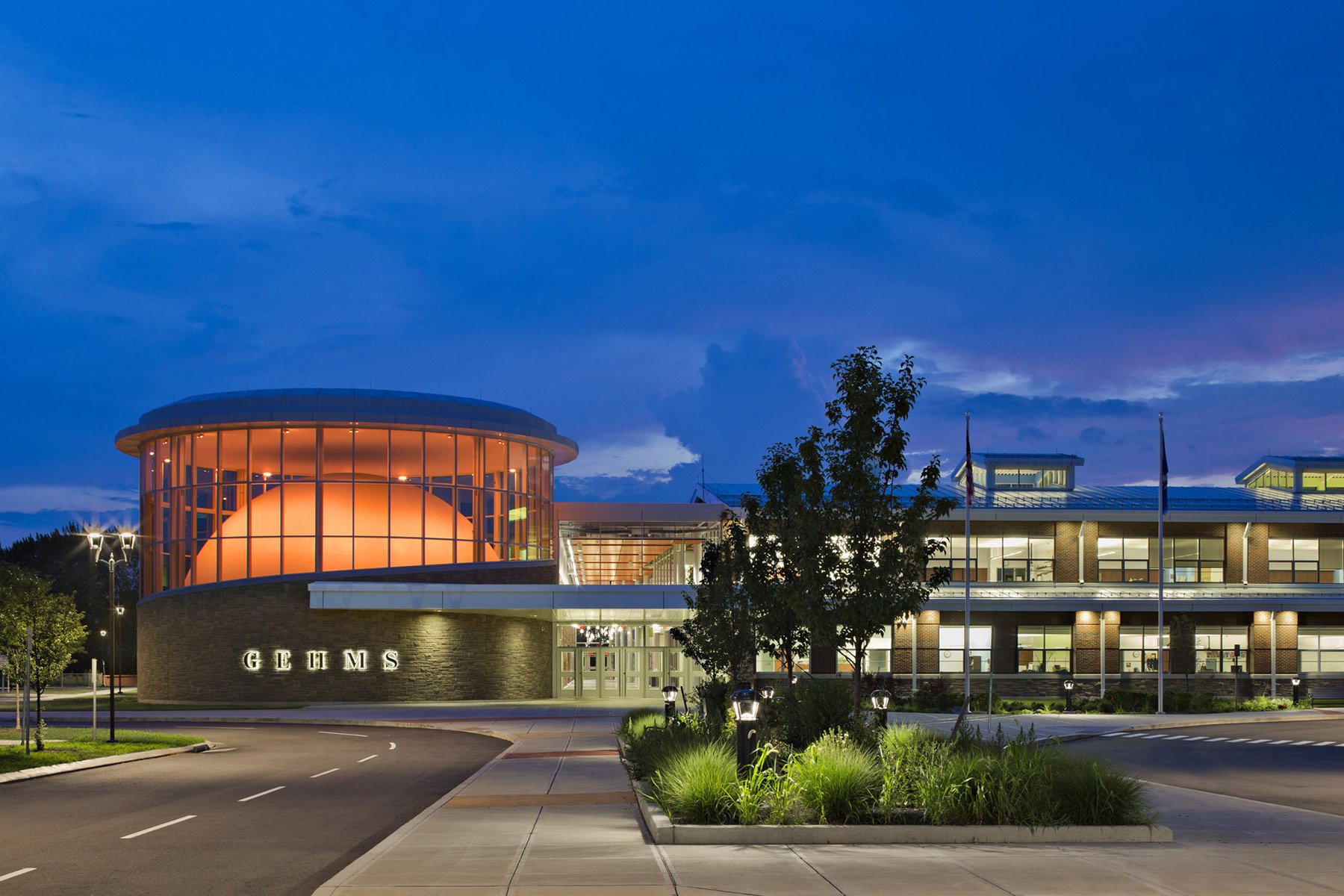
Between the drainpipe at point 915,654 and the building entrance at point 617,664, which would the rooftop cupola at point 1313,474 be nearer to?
the drainpipe at point 915,654

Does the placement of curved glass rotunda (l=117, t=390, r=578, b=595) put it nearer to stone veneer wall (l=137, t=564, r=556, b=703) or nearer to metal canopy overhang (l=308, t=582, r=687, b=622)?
stone veneer wall (l=137, t=564, r=556, b=703)

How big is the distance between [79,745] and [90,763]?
17.0ft

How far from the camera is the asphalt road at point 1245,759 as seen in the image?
22.1 metres

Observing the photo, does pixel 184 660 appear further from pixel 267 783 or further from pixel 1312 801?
pixel 1312 801

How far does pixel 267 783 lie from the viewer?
2345cm

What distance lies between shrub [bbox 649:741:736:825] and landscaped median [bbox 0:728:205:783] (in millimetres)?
14861

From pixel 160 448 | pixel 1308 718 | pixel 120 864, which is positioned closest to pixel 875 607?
pixel 120 864

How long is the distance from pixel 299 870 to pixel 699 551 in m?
50.0

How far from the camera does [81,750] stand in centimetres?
3034

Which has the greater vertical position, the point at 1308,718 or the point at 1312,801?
the point at 1312,801

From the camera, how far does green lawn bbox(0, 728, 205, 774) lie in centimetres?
2738

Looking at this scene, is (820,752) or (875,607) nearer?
(820,752)

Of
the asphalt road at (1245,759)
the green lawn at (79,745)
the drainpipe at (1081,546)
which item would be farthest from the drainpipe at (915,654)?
the green lawn at (79,745)

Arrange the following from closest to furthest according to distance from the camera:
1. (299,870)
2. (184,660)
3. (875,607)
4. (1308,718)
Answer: (299,870) → (875,607) → (1308,718) → (184,660)
